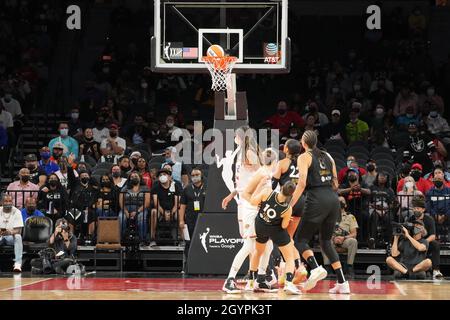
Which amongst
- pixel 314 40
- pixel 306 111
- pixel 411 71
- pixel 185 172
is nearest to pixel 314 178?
pixel 185 172

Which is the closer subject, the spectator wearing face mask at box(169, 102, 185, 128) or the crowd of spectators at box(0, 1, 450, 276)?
the crowd of spectators at box(0, 1, 450, 276)

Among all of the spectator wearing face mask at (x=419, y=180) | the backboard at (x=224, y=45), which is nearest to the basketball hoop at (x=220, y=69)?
the backboard at (x=224, y=45)

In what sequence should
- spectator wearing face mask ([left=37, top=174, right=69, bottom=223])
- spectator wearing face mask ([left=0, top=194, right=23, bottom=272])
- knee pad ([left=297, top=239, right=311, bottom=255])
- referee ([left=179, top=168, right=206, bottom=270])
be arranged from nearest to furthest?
knee pad ([left=297, top=239, right=311, bottom=255]) < referee ([left=179, top=168, right=206, bottom=270]) < spectator wearing face mask ([left=0, top=194, right=23, bottom=272]) < spectator wearing face mask ([left=37, top=174, right=69, bottom=223])

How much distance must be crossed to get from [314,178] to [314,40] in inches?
688

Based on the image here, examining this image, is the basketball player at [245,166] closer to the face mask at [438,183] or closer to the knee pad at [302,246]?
the knee pad at [302,246]

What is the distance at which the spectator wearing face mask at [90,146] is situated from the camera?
25.2m

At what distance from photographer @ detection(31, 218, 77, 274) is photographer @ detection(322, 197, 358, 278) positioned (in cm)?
485

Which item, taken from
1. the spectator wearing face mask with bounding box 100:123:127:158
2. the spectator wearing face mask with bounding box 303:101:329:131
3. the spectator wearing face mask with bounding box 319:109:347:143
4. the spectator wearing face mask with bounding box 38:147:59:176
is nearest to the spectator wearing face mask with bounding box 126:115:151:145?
the spectator wearing face mask with bounding box 100:123:127:158

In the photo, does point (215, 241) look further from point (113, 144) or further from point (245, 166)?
point (113, 144)

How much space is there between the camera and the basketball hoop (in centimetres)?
1934

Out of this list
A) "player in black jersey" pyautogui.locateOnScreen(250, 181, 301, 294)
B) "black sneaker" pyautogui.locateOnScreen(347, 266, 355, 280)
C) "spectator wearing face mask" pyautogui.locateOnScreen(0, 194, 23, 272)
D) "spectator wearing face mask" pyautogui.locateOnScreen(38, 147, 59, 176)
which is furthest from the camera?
"spectator wearing face mask" pyautogui.locateOnScreen(38, 147, 59, 176)

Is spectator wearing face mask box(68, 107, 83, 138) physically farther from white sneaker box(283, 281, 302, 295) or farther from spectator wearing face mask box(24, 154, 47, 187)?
white sneaker box(283, 281, 302, 295)

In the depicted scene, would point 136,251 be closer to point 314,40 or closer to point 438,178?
point 438,178

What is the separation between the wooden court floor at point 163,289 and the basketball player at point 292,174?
1009 mm
